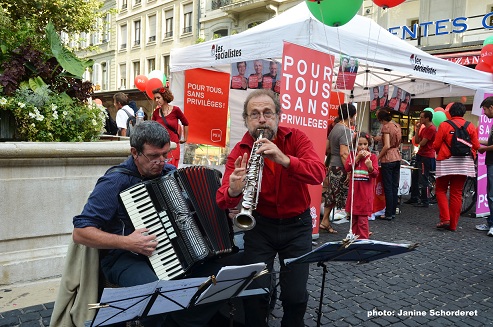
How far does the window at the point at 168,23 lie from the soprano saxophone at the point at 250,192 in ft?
98.3

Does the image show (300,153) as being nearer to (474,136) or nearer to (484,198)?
(474,136)

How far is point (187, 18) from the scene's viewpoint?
29516 mm

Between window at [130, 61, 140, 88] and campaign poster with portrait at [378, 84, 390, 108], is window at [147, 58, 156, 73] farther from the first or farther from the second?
campaign poster with portrait at [378, 84, 390, 108]

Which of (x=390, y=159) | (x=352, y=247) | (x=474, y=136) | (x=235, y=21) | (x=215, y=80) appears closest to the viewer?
(x=352, y=247)

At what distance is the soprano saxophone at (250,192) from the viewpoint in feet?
7.47

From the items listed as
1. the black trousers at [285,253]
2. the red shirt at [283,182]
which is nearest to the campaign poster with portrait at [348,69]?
the red shirt at [283,182]

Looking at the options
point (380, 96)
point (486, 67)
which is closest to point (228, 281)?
point (486, 67)

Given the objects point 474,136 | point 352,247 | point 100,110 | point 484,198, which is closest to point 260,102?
point 352,247

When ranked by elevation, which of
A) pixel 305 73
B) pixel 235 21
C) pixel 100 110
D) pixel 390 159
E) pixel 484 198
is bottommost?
pixel 484 198

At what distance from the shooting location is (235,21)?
2580cm

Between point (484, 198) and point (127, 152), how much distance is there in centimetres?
638

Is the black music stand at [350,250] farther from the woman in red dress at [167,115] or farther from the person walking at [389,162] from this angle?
the person walking at [389,162]

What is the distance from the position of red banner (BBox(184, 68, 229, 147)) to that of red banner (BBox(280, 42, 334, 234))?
3.55 meters

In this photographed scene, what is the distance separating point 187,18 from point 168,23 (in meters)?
2.10
